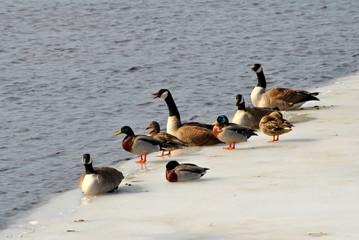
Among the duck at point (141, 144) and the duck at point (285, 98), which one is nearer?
the duck at point (141, 144)

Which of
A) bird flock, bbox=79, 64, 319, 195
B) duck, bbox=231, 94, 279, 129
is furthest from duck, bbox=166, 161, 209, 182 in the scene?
duck, bbox=231, 94, 279, 129

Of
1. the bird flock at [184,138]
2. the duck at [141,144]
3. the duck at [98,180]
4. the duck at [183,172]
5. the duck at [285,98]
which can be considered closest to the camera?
the duck at [98,180]

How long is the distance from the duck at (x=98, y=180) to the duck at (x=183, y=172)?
38.1 inches

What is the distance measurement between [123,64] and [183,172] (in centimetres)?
1645

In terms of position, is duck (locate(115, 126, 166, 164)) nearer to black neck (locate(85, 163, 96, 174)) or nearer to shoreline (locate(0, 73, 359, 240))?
shoreline (locate(0, 73, 359, 240))

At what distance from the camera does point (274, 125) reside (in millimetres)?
18828

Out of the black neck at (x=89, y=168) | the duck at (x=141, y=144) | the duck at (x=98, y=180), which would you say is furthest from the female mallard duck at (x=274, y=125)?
the black neck at (x=89, y=168)

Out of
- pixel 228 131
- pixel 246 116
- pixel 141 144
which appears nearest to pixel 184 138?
pixel 228 131

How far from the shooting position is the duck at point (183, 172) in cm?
1602

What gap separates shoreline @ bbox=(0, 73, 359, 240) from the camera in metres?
12.6

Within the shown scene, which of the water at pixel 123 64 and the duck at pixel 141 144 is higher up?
the water at pixel 123 64

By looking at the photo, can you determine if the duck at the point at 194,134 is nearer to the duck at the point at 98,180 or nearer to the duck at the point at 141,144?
the duck at the point at 141,144

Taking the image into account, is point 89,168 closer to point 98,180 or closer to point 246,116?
point 98,180

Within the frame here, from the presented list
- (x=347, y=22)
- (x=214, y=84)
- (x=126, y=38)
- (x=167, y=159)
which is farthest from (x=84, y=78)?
(x=347, y=22)
